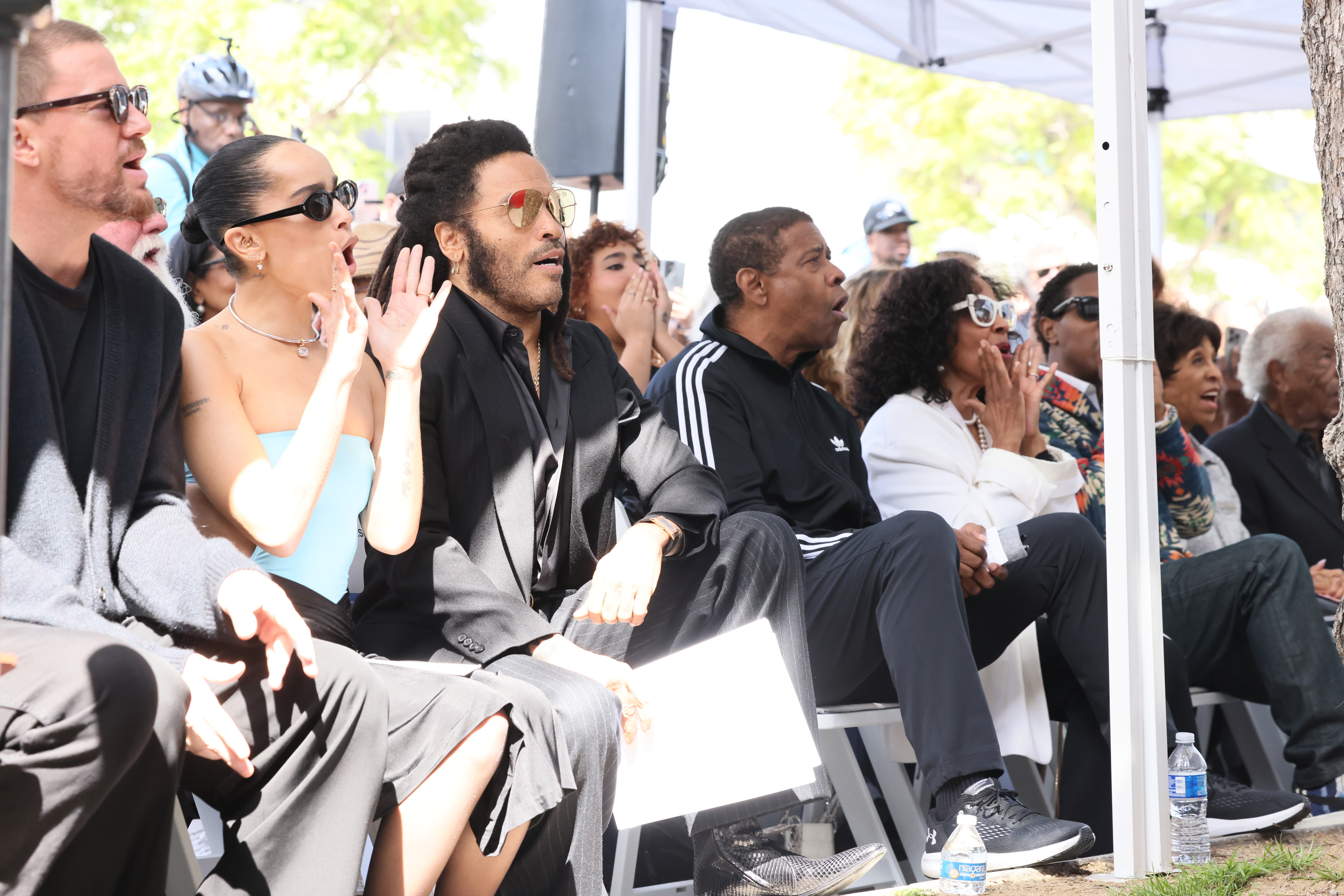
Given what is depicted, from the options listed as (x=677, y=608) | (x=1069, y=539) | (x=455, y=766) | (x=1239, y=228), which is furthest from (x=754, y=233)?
(x=1239, y=228)

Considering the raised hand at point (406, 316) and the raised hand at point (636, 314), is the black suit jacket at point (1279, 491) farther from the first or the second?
the raised hand at point (406, 316)

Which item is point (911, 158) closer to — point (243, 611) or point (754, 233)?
point (754, 233)

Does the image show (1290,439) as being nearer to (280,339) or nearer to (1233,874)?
(1233,874)

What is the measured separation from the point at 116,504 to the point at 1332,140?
2534 mm

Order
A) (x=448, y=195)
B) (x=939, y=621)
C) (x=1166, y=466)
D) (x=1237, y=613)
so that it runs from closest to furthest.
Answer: (x=939, y=621)
(x=448, y=195)
(x=1237, y=613)
(x=1166, y=466)

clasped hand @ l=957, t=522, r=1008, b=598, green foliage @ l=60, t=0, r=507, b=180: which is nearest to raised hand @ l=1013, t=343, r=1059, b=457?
clasped hand @ l=957, t=522, r=1008, b=598

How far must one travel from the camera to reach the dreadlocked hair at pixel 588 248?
16.7 feet

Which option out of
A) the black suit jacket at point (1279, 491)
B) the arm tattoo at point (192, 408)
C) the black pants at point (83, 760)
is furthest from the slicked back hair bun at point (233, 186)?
the black suit jacket at point (1279, 491)

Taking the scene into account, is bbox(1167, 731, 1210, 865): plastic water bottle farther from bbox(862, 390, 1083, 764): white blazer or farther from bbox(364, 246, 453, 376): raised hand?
bbox(364, 246, 453, 376): raised hand

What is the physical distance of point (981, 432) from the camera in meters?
4.33

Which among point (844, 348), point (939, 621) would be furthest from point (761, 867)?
point (844, 348)

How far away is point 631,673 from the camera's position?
2750mm

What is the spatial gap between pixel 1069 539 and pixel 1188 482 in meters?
1.32

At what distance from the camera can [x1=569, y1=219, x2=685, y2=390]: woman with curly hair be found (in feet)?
16.2
